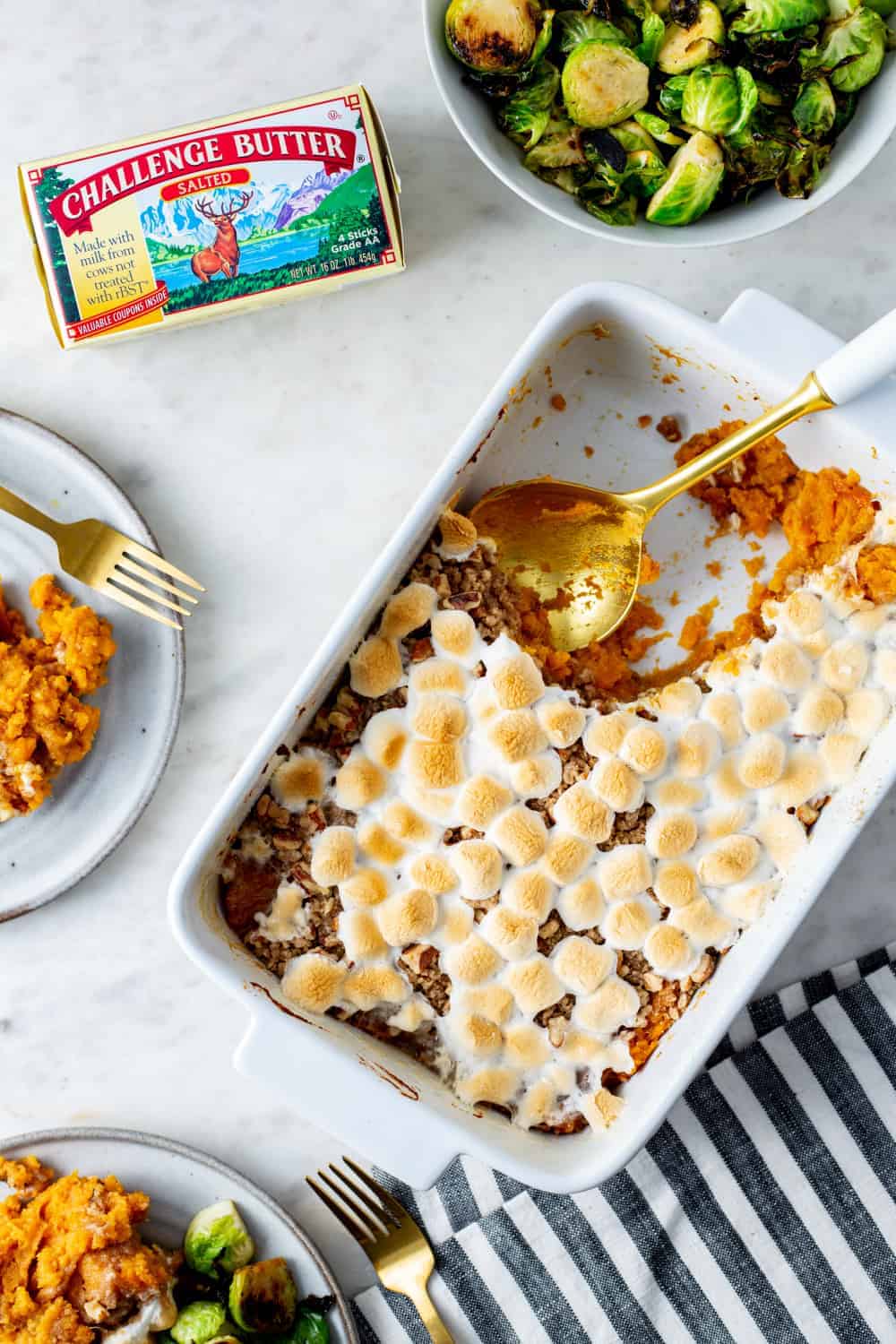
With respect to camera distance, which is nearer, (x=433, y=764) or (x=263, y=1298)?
(x=433, y=764)

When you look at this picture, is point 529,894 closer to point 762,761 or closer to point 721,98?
point 762,761

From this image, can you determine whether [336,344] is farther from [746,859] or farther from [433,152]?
[746,859]

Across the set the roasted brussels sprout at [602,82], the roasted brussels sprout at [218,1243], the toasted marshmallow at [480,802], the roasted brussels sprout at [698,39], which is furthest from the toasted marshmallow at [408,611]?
the roasted brussels sprout at [218,1243]

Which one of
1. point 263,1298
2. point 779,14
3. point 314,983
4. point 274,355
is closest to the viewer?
point 779,14

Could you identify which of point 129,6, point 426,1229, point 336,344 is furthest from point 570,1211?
point 129,6

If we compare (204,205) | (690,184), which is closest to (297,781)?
(204,205)

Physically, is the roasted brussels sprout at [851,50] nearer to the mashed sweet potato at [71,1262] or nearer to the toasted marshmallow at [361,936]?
the toasted marshmallow at [361,936]
